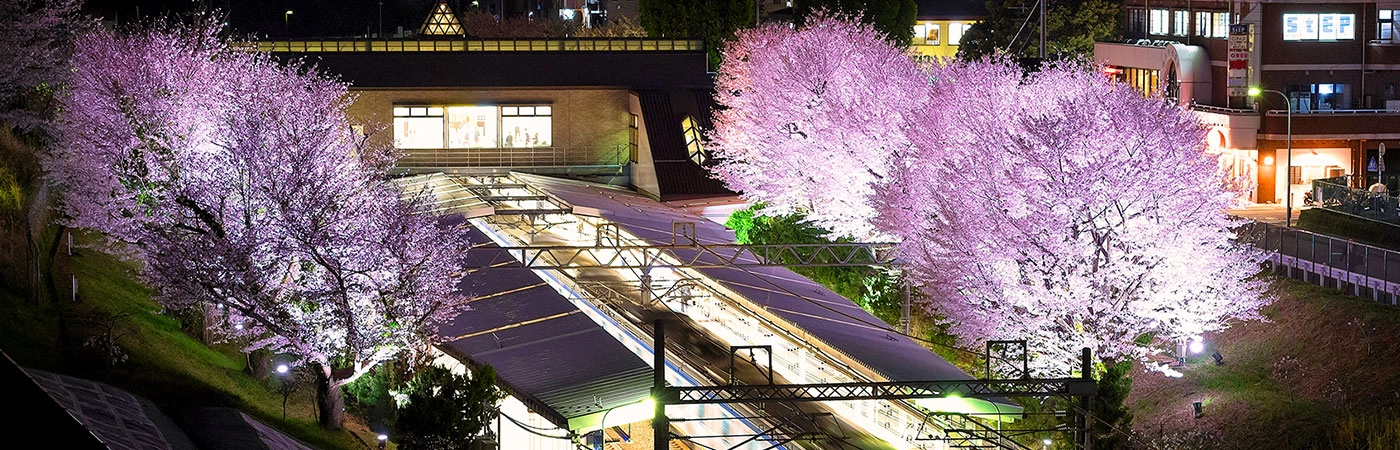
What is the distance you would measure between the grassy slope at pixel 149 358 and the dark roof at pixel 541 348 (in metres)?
2.95

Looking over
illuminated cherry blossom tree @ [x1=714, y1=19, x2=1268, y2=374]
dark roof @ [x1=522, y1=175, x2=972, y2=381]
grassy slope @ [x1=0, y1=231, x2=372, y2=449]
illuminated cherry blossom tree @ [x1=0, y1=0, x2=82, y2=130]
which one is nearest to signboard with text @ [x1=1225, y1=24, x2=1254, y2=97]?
dark roof @ [x1=522, y1=175, x2=972, y2=381]

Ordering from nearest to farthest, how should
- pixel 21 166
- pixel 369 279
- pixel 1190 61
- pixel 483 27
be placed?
pixel 369 279
pixel 21 166
pixel 1190 61
pixel 483 27

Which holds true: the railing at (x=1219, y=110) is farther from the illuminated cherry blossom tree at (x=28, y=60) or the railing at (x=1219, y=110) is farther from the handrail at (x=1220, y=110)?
the illuminated cherry blossom tree at (x=28, y=60)

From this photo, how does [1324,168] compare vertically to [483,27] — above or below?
below

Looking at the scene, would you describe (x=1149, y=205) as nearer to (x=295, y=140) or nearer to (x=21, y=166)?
(x=295, y=140)

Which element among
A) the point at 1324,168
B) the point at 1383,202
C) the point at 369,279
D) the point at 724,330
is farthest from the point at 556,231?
the point at 1324,168

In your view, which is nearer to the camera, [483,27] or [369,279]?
[369,279]

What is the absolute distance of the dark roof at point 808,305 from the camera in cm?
2933

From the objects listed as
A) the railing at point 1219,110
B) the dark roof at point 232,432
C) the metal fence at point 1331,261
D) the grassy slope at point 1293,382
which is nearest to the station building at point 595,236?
the dark roof at point 232,432

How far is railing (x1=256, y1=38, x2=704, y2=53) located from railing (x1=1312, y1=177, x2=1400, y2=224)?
26.1 meters

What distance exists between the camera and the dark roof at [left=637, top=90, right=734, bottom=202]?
5609cm

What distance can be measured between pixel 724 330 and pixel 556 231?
34.9 ft

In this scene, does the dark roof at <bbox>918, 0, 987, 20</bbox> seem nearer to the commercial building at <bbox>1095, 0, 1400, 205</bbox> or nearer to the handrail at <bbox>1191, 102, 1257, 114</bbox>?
the handrail at <bbox>1191, 102, 1257, 114</bbox>

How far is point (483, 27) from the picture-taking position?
328 feet
